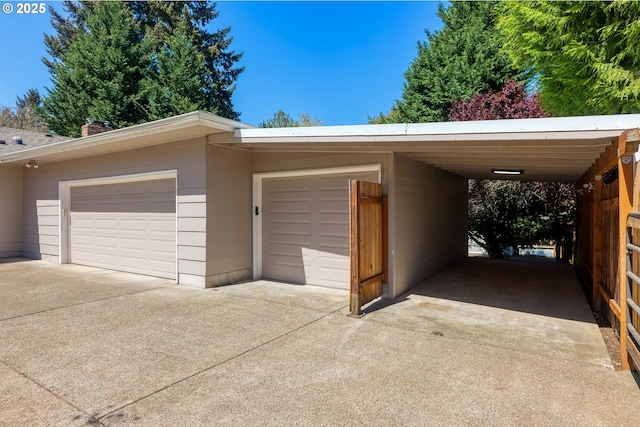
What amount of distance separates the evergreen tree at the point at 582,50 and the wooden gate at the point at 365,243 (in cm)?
693

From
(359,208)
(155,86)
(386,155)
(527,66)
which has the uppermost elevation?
(155,86)

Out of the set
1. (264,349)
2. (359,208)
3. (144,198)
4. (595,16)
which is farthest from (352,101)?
(264,349)

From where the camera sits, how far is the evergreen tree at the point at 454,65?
14367mm

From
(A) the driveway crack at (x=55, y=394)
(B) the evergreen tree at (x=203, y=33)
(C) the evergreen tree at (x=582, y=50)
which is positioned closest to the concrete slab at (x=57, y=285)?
(A) the driveway crack at (x=55, y=394)

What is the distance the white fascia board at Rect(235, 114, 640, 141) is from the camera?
3166mm

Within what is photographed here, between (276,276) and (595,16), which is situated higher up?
(595,16)

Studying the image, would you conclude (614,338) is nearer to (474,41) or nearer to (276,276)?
(276,276)

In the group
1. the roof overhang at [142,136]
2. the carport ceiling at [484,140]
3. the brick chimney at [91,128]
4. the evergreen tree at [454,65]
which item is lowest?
the carport ceiling at [484,140]

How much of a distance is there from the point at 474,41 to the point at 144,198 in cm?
1443

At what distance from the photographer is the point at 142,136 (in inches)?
243

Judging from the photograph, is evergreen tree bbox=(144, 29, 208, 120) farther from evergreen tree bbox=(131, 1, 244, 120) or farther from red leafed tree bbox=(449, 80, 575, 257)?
red leafed tree bbox=(449, 80, 575, 257)

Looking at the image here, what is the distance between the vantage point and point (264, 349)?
11.5 feet

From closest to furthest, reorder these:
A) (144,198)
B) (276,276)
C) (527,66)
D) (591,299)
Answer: (591,299), (276,276), (144,198), (527,66)

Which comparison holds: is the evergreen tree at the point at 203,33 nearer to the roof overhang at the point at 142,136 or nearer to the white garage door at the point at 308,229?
the roof overhang at the point at 142,136
